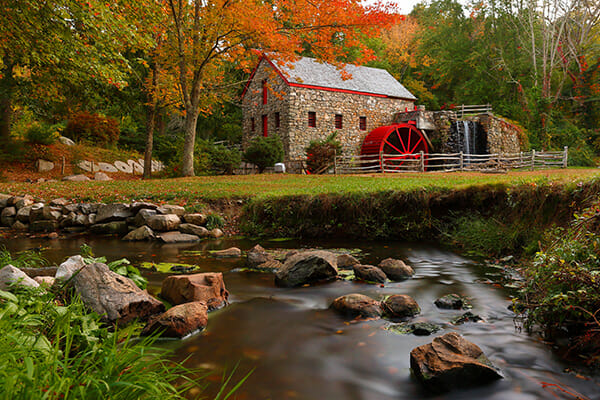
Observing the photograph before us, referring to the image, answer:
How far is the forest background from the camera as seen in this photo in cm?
926

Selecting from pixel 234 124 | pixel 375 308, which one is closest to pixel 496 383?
pixel 375 308

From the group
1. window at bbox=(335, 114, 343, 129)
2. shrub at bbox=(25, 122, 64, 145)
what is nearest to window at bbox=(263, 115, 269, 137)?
window at bbox=(335, 114, 343, 129)

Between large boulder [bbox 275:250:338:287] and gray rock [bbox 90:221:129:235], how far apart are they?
214 inches

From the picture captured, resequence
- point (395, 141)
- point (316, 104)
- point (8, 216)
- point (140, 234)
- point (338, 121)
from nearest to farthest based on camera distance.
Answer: point (140, 234) < point (8, 216) < point (316, 104) < point (338, 121) < point (395, 141)

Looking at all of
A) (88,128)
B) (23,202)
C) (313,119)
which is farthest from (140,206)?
(313,119)

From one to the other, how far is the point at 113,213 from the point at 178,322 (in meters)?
6.69

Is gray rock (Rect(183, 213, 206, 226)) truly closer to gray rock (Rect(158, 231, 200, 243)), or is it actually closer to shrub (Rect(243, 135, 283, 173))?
gray rock (Rect(158, 231, 200, 243))

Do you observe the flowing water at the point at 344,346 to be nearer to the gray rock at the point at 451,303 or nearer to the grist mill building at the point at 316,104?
the gray rock at the point at 451,303

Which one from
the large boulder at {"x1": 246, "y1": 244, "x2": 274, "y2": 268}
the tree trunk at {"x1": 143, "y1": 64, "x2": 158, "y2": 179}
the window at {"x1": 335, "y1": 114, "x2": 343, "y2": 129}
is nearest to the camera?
the large boulder at {"x1": 246, "y1": 244, "x2": 274, "y2": 268}

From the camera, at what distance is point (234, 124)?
30328 mm

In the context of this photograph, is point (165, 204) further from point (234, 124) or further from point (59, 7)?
point (234, 124)

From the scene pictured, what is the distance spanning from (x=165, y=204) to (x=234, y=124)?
2205cm

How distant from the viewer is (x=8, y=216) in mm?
9023

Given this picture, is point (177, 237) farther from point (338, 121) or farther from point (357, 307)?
point (338, 121)
